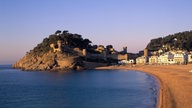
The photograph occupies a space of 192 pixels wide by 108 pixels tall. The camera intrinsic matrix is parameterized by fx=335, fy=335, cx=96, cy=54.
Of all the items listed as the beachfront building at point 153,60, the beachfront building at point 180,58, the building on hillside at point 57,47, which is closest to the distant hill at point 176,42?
the beachfront building at point 153,60

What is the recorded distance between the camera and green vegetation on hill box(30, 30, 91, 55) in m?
115

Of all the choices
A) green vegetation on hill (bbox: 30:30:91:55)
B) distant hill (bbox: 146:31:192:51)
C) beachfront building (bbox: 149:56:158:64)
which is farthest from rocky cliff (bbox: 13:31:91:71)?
distant hill (bbox: 146:31:192:51)

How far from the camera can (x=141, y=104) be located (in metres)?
25.8

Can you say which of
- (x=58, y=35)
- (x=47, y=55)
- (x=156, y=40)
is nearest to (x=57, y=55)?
(x=47, y=55)

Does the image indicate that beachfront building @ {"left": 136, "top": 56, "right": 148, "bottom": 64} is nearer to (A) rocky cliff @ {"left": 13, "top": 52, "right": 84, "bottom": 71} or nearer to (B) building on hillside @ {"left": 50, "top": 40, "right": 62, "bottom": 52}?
(A) rocky cliff @ {"left": 13, "top": 52, "right": 84, "bottom": 71}

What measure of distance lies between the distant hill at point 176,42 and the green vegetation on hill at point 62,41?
30310mm

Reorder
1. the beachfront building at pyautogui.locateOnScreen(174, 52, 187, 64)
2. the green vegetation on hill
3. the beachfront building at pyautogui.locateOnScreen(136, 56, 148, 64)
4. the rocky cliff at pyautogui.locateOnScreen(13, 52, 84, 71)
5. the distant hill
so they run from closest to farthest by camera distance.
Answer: the beachfront building at pyautogui.locateOnScreen(174, 52, 187, 64), the rocky cliff at pyautogui.locateOnScreen(13, 52, 84, 71), the beachfront building at pyautogui.locateOnScreen(136, 56, 148, 64), the distant hill, the green vegetation on hill

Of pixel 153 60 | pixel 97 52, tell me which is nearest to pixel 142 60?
pixel 153 60

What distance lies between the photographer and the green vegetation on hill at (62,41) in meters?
115

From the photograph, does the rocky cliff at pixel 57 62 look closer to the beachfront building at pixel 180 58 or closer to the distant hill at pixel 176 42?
the beachfront building at pixel 180 58

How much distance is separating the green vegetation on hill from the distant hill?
30310 mm

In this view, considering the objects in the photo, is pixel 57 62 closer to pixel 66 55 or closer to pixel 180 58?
pixel 66 55

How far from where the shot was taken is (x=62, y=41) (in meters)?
115

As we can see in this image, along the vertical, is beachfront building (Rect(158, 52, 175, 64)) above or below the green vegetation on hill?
below
